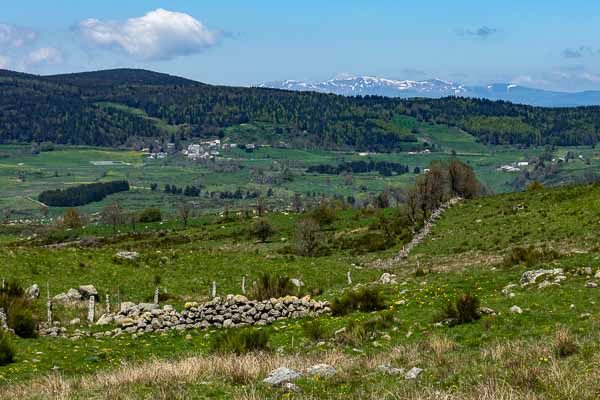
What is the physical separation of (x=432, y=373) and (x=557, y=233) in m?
35.1

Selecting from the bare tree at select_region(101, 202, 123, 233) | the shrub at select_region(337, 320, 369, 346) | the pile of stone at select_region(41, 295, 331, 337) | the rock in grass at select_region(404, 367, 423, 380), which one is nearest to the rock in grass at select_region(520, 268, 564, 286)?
the pile of stone at select_region(41, 295, 331, 337)

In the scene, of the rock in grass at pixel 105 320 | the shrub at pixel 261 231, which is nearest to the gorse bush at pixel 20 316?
the rock in grass at pixel 105 320

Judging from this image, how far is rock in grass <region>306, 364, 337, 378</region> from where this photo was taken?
39.6 ft

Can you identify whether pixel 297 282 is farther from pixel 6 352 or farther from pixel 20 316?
pixel 6 352

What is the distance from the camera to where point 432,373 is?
37.8 ft

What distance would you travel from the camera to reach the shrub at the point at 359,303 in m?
23.2

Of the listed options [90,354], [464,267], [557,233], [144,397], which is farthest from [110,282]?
[557,233]

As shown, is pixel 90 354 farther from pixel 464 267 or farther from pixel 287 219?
pixel 287 219

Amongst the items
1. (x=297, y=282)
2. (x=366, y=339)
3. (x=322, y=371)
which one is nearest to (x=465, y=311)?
(x=366, y=339)

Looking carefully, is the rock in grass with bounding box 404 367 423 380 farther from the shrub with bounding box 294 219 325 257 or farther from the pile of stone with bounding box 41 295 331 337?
the shrub with bounding box 294 219 325 257

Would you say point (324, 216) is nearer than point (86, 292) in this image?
No

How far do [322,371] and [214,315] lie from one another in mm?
12359

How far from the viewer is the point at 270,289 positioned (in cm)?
2972

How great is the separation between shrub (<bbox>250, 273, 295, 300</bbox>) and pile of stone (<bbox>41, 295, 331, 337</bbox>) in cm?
429
